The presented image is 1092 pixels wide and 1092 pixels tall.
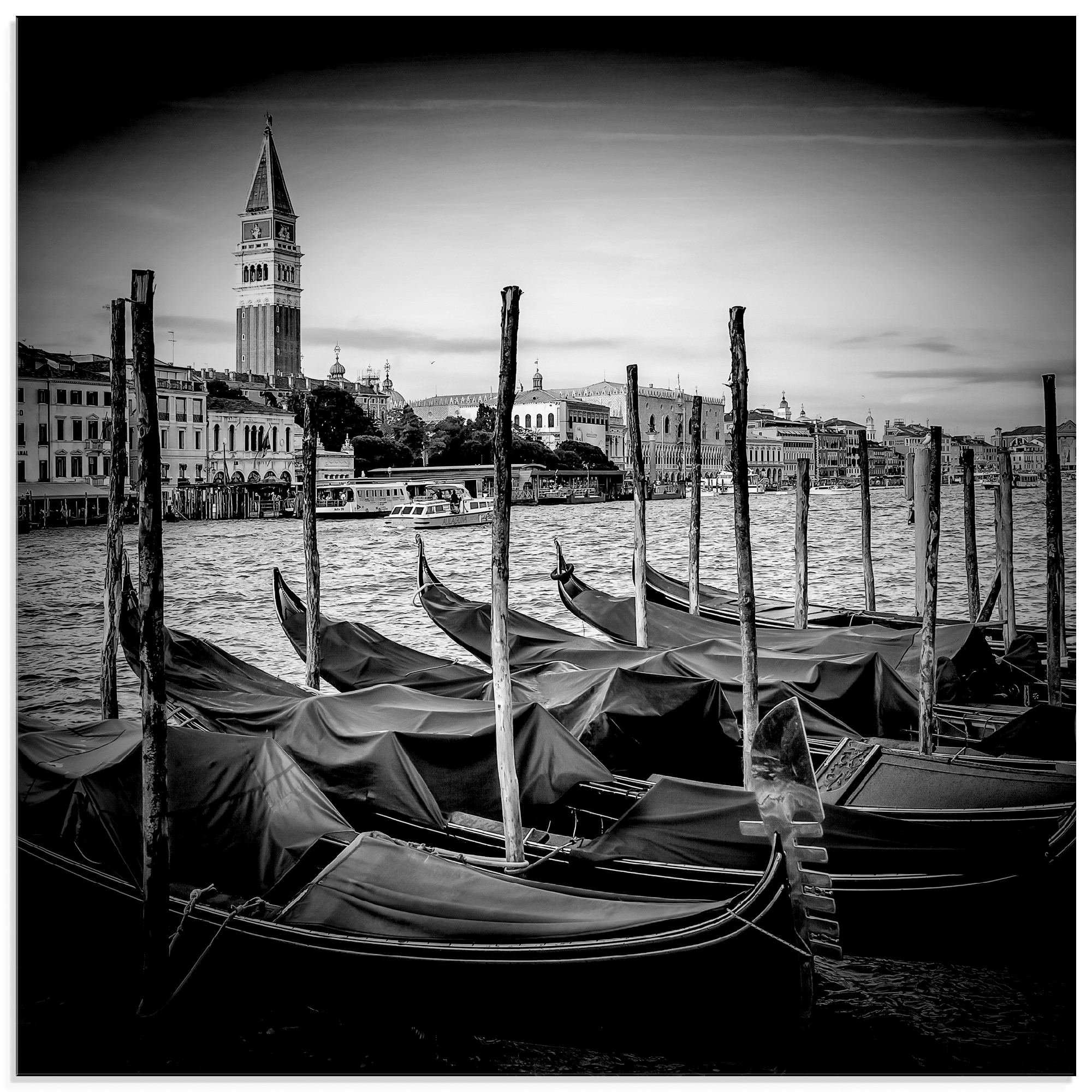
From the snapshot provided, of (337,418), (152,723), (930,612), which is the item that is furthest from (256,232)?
(152,723)

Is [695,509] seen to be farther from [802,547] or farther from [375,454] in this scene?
[375,454]

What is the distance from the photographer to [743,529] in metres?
3.39

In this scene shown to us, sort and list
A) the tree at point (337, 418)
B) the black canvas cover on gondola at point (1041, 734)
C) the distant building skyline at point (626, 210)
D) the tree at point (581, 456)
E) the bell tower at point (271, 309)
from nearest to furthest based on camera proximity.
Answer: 1. the distant building skyline at point (626, 210)
2. the black canvas cover on gondola at point (1041, 734)
3. the tree at point (337, 418)
4. the tree at point (581, 456)
5. the bell tower at point (271, 309)

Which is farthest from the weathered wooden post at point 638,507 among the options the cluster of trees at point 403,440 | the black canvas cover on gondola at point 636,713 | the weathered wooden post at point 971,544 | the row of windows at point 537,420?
the row of windows at point 537,420

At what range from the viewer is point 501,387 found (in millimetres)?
2656

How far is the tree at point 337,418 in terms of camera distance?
25.1m

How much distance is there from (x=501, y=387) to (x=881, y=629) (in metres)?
2.60

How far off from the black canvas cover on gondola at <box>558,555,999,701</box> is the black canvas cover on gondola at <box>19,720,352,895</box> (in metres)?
1.99

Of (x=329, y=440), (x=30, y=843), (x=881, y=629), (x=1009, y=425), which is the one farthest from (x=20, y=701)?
(x=329, y=440)

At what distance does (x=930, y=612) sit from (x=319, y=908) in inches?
93.2

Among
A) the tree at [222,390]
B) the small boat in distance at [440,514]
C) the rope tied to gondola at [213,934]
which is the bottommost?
the rope tied to gondola at [213,934]

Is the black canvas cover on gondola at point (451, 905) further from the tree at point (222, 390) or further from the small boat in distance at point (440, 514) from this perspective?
the tree at point (222, 390)

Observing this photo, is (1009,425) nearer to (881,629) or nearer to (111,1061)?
(881,629)

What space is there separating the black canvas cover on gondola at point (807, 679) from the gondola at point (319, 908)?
4.61 feet
